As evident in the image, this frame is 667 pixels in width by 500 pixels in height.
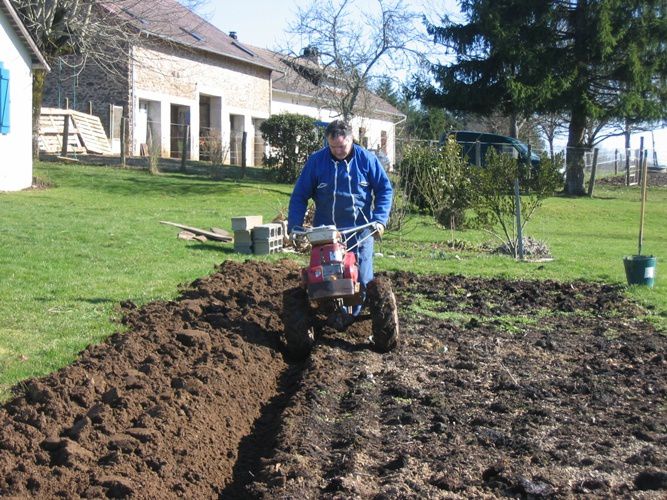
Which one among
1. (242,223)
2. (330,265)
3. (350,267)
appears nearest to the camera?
(330,265)

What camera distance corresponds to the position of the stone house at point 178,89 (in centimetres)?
3033

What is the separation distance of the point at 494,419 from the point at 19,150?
18.9m

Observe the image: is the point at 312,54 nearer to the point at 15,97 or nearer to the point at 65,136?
the point at 65,136

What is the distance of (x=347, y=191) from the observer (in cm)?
814

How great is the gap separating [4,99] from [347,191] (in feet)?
49.8

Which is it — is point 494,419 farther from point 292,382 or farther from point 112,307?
point 112,307

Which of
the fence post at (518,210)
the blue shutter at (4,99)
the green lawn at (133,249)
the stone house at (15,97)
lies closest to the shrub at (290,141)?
the green lawn at (133,249)

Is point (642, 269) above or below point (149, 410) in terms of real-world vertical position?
above

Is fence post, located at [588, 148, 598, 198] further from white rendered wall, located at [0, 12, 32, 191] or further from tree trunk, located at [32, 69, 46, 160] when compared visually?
white rendered wall, located at [0, 12, 32, 191]

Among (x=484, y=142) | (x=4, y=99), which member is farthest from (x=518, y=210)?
(x=484, y=142)

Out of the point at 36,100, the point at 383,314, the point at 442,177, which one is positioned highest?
the point at 36,100

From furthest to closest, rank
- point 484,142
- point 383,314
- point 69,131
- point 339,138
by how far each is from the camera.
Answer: point 69,131
point 484,142
point 339,138
point 383,314

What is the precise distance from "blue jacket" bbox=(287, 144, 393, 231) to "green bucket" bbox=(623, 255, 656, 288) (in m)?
4.98

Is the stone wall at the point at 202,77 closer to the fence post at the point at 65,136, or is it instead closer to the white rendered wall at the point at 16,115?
the fence post at the point at 65,136
